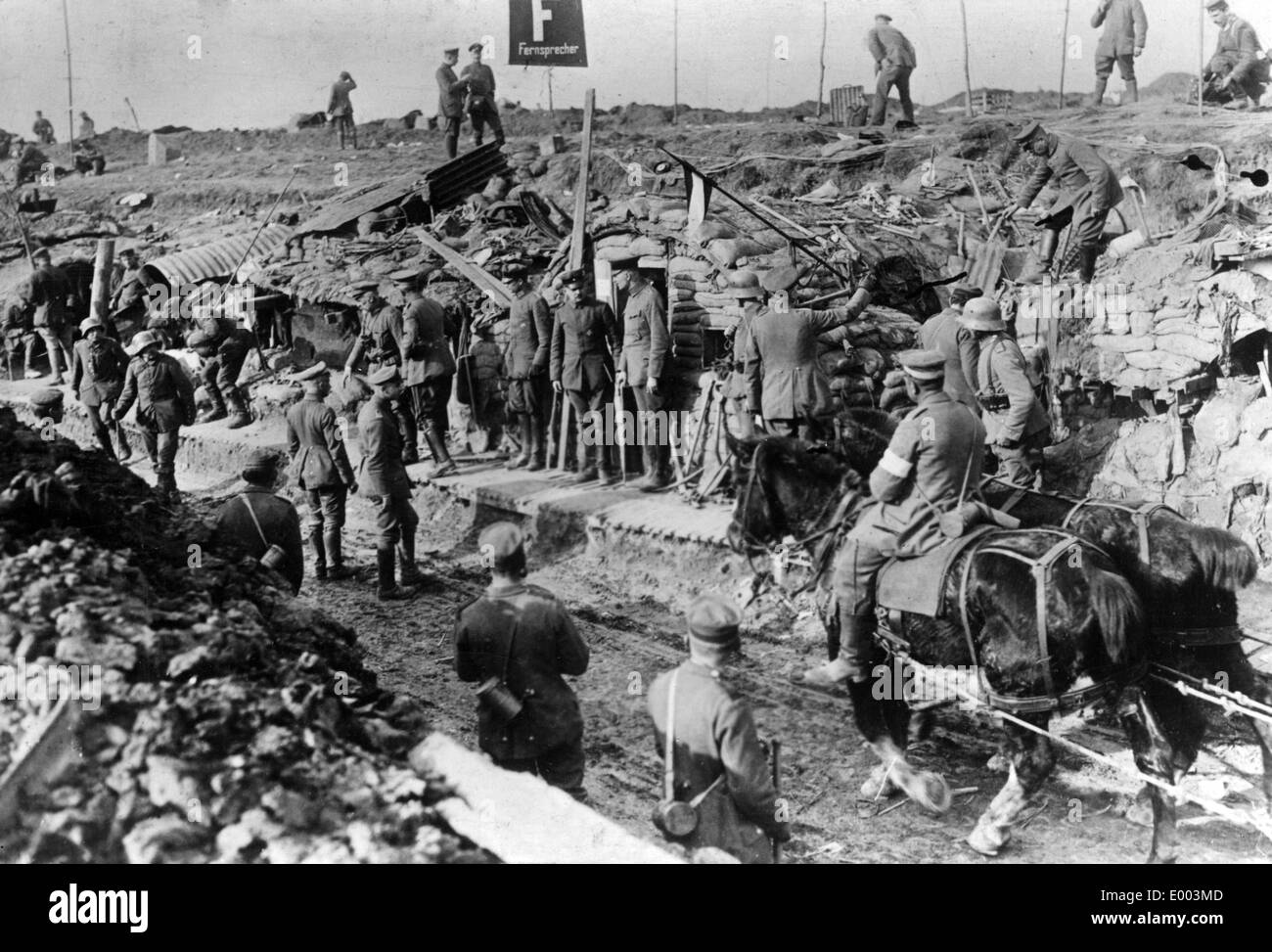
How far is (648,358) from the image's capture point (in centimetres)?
962

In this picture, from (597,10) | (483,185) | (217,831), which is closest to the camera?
(217,831)

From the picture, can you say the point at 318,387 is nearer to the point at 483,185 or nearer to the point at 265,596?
the point at 265,596

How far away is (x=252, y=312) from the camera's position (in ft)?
46.1

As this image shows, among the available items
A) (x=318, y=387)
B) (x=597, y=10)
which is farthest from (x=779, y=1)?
(x=318, y=387)

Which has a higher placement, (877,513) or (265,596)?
(877,513)

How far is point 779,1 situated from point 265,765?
670cm

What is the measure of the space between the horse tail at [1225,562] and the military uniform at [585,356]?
5.71 meters

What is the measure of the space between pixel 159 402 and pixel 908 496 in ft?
25.2

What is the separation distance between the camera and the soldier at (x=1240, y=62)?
10.7 m

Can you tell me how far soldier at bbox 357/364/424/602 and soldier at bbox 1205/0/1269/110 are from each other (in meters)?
8.90

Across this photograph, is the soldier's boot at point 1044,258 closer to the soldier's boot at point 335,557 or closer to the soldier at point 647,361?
the soldier at point 647,361

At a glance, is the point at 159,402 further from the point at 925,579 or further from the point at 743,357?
the point at 925,579

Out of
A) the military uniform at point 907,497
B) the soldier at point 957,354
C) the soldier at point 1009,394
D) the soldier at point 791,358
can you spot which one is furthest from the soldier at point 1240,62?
the military uniform at point 907,497

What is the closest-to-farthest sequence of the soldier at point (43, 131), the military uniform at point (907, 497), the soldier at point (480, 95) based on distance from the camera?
the military uniform at point (907, 497)
the soldier at point (480, 95)
the soldier at point (43, 131)
